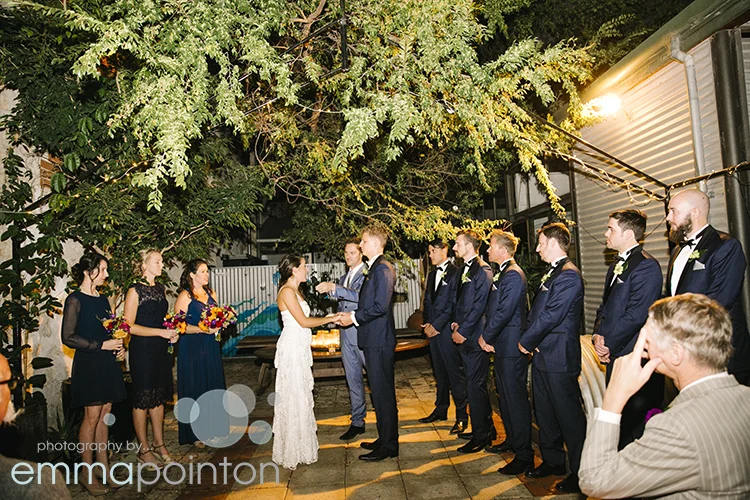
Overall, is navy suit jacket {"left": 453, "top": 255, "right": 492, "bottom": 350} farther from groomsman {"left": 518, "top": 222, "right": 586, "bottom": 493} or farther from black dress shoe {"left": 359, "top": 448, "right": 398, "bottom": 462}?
black dress shoe {"left": 359, "top": 448, "right": 398, "bottom": 462}

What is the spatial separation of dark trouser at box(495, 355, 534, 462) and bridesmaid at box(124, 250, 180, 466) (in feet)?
12.0

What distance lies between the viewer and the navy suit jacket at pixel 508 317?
5.15 m

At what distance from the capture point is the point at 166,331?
18.1 ft

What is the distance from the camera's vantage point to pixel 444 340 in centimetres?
659

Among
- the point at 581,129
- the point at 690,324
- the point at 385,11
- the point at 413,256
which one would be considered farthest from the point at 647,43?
the point at 413,256

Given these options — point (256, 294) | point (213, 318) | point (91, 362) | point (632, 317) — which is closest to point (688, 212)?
point (632, 317)

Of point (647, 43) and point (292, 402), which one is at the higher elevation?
point (647, 43)

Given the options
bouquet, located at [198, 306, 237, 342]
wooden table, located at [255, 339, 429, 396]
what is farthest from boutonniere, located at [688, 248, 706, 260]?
wooden table, located at [255, 339, 429, 396]

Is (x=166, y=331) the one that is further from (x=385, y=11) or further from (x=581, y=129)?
(x=581, y=129)

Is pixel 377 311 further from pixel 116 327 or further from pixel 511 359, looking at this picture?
pixel 116 327

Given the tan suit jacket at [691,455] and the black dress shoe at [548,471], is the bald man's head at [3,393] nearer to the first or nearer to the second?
the tan suit jacket at [691,455]

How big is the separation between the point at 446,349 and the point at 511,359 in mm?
1536

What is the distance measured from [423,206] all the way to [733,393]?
9375 mm

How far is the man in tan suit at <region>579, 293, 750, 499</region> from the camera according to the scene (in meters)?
1.73
